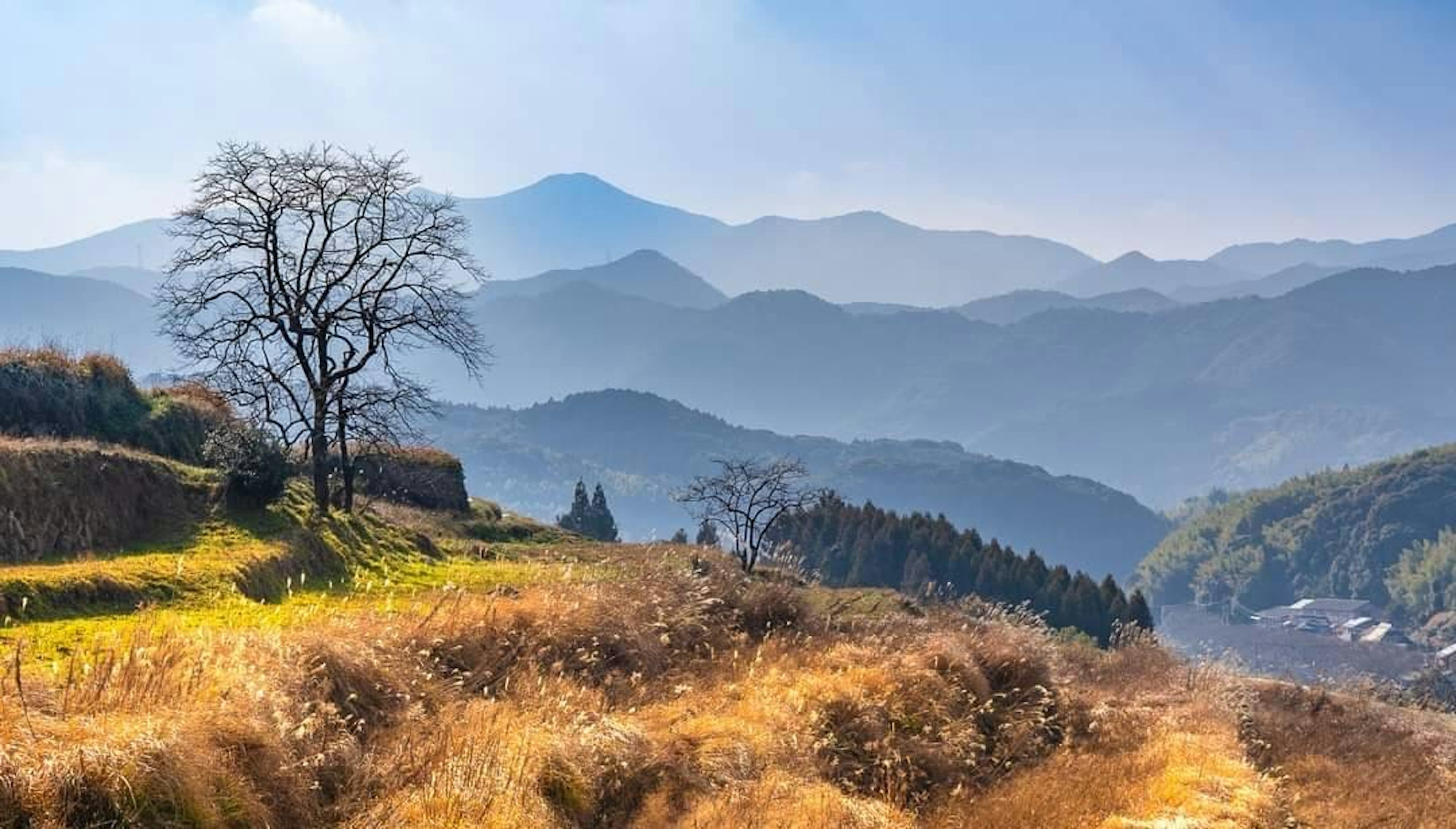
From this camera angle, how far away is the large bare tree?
21609 mm

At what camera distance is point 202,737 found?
598 centimetres

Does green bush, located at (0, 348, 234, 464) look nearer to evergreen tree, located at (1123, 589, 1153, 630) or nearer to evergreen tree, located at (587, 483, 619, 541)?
evergreen tree, located at (587, 483, 619, 541)

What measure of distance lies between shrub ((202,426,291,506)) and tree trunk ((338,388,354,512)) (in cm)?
291

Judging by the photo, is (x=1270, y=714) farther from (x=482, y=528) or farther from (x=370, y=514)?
(x=482, y=528)

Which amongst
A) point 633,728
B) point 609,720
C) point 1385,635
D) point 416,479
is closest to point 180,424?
point 416,479

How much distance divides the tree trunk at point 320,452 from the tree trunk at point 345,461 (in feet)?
1.05

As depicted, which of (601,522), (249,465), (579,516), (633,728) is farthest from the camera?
(579,516)

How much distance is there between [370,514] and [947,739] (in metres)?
16.7

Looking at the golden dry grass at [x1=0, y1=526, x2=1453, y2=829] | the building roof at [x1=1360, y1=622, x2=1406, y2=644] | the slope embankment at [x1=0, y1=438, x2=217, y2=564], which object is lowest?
the building roof at [x1=1360, y1=622, x2=1406, y2=644]

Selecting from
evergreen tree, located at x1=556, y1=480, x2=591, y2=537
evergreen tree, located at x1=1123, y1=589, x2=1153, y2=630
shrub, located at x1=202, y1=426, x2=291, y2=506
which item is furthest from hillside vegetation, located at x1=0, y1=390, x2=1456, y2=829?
evergreen tree, located at x1=556, y1=480, x2=591, y2=537

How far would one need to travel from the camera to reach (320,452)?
20625mm

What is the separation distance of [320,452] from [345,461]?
117 inches

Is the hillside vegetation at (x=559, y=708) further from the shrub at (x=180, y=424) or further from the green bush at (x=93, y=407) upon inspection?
the shrub at (x=180, y=424)

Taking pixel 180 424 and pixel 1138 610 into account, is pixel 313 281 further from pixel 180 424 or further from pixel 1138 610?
pixel 1138 610
